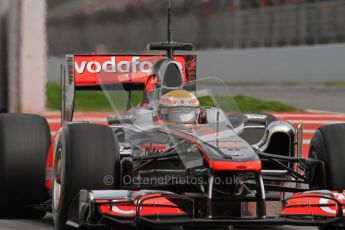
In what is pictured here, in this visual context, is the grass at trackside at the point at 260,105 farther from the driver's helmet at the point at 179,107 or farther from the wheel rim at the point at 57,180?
the wheel rim at the point at 57,180

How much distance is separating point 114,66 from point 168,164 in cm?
229

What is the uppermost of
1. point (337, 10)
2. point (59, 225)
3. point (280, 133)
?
point (337, 10)

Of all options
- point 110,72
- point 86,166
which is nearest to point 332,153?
point 86,166

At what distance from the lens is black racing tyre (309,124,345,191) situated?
8008 millimetres

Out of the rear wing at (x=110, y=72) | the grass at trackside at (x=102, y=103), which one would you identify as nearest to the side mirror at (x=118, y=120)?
the rear wing at (x=110, y=72)

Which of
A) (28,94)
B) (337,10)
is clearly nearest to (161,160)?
(28,94)

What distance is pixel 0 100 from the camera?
19812 mm

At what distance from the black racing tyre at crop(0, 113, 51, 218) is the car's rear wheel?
2226 millimetres

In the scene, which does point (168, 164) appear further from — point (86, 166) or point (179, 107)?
point (86, 166)

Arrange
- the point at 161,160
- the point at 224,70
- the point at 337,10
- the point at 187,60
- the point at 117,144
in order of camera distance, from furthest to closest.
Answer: the point at 224,70, the point at 337,10, the point at 187,60, the point at 161,160, the point at 117,144

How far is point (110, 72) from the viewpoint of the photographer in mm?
10359

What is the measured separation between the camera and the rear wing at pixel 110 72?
31.7ft

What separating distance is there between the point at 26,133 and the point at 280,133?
6.68 ft

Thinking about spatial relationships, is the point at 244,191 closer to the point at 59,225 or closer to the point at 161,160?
the point at 161,160
